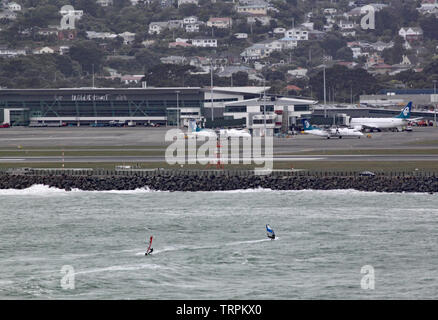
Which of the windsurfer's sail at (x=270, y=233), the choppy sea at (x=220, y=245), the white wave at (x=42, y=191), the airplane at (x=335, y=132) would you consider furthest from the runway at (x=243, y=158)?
the windsurfer's sail at (x=270, y=233)

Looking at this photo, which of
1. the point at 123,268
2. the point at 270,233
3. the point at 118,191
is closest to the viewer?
the point at 123,268

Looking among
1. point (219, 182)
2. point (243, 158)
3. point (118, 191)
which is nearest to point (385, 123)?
point (243, 158)

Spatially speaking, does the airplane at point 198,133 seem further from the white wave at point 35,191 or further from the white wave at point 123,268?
the white wave at point 123,268

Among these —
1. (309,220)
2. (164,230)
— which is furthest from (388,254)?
(164,230)

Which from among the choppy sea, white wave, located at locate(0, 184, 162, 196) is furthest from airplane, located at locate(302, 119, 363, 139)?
white wave, located at locate(0, 184, 162, 196)

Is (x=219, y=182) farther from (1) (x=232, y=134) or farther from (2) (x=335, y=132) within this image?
(2) (x=335, y=132)

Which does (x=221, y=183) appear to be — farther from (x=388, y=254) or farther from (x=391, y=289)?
(x=391, y=289)

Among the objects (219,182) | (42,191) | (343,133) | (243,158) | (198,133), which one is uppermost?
(198,133)

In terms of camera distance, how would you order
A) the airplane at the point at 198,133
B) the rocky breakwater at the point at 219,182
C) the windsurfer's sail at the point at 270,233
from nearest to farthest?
1. the windsurfer's sail at the point at 270,233
2. the rocky breakwater at the point at 219,182
3. the airplane at the point at 198,133

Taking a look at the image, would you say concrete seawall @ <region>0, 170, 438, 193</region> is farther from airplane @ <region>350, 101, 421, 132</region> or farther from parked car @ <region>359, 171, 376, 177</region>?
airplane @ <region>350, 101, 421, 132</region>
